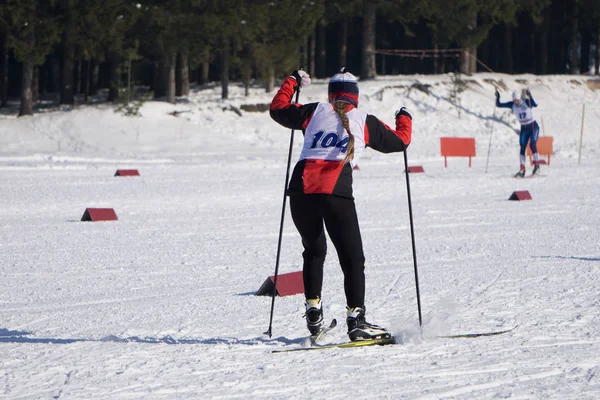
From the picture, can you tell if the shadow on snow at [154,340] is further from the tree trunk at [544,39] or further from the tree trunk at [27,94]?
the tree trunk at [544,39]

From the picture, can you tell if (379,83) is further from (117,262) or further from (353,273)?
(353,273)

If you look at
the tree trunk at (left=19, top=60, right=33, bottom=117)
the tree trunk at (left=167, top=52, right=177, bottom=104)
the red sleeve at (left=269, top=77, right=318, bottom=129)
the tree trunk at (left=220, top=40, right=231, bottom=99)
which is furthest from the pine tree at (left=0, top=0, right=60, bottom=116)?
the red sleeve at (left=269, top=77, right=318, bottom=129)

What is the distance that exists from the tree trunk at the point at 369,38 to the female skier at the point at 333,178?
3371 centimetres

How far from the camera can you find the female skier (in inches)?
204

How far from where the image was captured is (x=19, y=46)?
101 feet

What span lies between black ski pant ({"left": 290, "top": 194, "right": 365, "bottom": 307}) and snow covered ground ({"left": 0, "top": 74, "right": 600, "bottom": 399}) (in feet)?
1.32

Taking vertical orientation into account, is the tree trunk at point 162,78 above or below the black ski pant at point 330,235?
above

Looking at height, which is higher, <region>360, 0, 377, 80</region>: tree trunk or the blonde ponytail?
<region>360, 0, 377, 80</region>: tree trunk

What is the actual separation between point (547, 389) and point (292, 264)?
4.94 metres

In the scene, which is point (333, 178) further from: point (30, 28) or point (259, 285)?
point (30, 28)

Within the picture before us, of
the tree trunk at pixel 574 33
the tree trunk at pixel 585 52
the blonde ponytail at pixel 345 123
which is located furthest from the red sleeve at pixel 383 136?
the tree trunk at pixel 585 52

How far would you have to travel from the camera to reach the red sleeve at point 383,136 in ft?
17.3

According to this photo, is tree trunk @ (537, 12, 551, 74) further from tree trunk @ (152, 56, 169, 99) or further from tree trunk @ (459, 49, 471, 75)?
tree trunk @ (152, 56, 169, 99)

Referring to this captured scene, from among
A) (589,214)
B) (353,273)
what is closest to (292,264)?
(353,273)
